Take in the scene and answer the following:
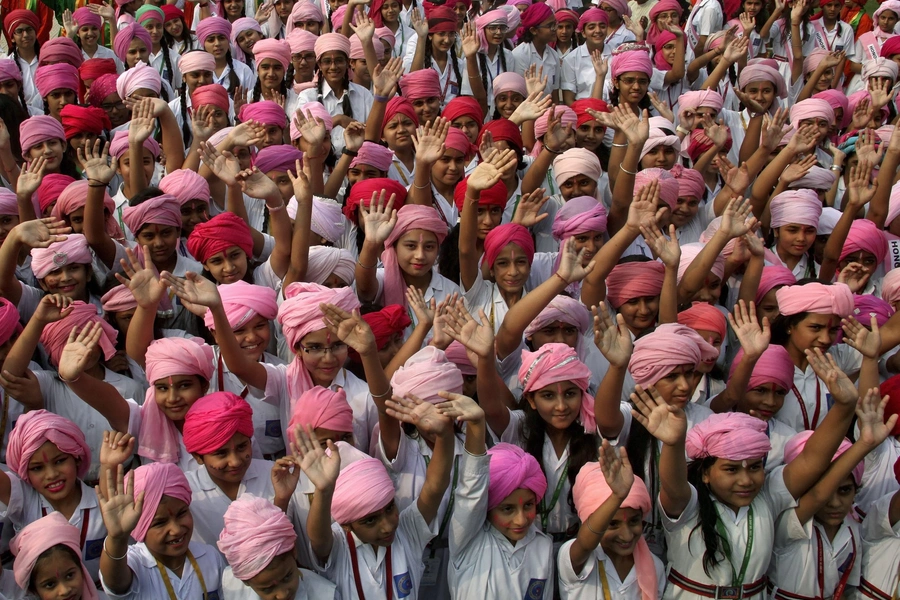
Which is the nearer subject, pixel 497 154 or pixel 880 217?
pixel 497 154

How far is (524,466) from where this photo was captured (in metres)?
3.90

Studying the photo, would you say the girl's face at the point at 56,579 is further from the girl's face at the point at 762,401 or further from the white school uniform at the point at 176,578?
the girl's face at the point at 762,401

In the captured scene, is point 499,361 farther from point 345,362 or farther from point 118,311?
point 118,311

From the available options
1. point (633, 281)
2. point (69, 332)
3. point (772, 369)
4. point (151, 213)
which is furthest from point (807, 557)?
point (151, 213)

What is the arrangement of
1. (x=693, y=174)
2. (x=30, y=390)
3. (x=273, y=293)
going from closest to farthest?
(x=30, y=390)
(x=273, y=293)
(x=693, y=174)

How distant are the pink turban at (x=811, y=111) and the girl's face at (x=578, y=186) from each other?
7.55 feet

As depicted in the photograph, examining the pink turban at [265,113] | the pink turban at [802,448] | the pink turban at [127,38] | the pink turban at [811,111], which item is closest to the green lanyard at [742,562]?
the pink turban at [802,448]

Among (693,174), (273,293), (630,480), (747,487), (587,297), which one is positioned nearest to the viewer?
(630,480)

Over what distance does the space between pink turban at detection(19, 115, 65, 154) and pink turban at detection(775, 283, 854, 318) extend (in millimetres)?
4455

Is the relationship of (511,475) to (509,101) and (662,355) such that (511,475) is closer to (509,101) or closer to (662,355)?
(662,355)

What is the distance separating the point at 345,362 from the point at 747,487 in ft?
6.40

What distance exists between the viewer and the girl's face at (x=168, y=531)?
11.9 feet

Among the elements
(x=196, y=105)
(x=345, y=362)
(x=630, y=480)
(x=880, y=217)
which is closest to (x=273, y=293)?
(x=345, y=362)

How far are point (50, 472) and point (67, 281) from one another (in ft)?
4.49
